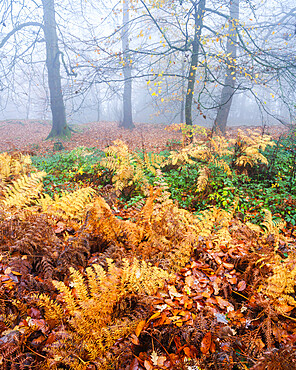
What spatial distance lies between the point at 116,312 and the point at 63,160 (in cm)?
610

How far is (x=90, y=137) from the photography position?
13.4 metres

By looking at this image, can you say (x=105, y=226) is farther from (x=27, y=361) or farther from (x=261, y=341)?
(x=261, y=341)

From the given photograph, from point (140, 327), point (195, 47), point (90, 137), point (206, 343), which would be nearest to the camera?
point (206, 343)

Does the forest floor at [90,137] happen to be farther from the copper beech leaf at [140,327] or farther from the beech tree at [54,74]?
the copper beech leaf at [140,327]

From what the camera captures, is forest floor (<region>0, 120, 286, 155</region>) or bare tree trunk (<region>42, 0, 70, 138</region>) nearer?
forest floor (<region>0, 120, 286, 155</region>)

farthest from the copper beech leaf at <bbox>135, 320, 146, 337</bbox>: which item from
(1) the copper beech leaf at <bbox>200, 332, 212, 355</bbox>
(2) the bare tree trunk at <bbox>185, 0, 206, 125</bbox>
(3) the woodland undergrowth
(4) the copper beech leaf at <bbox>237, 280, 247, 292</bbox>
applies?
(2) the bare tree trunk at <bbox>185, 0, 206, 125</bbox>

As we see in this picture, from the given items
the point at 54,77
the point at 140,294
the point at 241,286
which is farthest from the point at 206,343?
the point at 54,77

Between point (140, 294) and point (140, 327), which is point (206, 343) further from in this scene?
point (140, 294)

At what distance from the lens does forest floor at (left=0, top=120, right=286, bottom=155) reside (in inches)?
402

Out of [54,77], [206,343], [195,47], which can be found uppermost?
[54,77]

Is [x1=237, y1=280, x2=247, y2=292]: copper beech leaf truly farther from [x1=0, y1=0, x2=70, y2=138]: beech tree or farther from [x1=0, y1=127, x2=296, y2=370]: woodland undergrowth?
[x1=0, y1=0, x2=70, y2=138]: beech tree

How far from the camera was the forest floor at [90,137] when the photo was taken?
10.2 metres

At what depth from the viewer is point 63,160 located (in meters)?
6.99

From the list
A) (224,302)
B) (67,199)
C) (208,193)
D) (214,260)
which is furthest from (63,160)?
(224,302)
